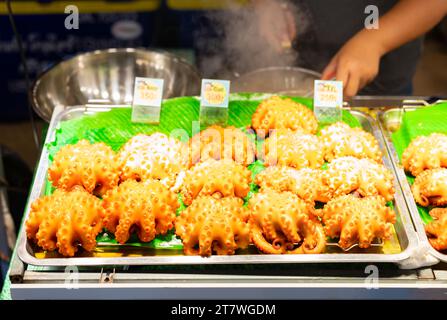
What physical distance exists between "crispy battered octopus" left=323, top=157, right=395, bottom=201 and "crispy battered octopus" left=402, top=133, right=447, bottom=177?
0.68 ft

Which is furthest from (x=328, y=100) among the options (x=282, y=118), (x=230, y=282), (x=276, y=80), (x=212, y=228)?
(x=230, y=282)

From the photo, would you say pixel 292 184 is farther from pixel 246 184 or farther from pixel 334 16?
pixel 334 16

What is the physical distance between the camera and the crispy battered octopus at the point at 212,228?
238 cm

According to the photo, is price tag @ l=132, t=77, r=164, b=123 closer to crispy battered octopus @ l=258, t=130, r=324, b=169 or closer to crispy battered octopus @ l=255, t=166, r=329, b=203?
crispy battered octopus @ l=258, t=130, r=324, b=169

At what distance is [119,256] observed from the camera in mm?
2475

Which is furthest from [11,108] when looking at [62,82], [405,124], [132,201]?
[405,124]

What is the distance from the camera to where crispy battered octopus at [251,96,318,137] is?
309 cm

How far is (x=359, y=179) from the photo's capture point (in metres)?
2.75

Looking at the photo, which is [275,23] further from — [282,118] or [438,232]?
[438,232]

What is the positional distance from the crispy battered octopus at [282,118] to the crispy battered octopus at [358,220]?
2.13 feet

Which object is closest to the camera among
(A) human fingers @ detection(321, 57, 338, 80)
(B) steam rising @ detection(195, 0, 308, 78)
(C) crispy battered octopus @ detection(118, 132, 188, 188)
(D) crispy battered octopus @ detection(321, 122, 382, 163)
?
(C) crispy battered octopus @ detection(118, 132, 188, 188)

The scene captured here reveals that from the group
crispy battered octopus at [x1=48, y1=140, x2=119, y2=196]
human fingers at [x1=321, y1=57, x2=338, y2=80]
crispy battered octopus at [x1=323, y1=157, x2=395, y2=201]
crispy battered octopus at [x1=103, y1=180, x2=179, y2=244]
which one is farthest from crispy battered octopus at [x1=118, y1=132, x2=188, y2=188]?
human fingers at [x1=321, y1=57, x2=338, y2=80]

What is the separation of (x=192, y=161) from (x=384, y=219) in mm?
1044

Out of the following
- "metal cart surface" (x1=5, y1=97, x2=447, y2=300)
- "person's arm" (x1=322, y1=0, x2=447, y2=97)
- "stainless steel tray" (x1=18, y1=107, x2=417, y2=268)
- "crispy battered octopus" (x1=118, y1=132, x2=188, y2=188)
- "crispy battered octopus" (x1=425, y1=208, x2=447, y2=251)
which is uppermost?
"person's arm" (x1=322, y1=0, x2=447, y2=97)
